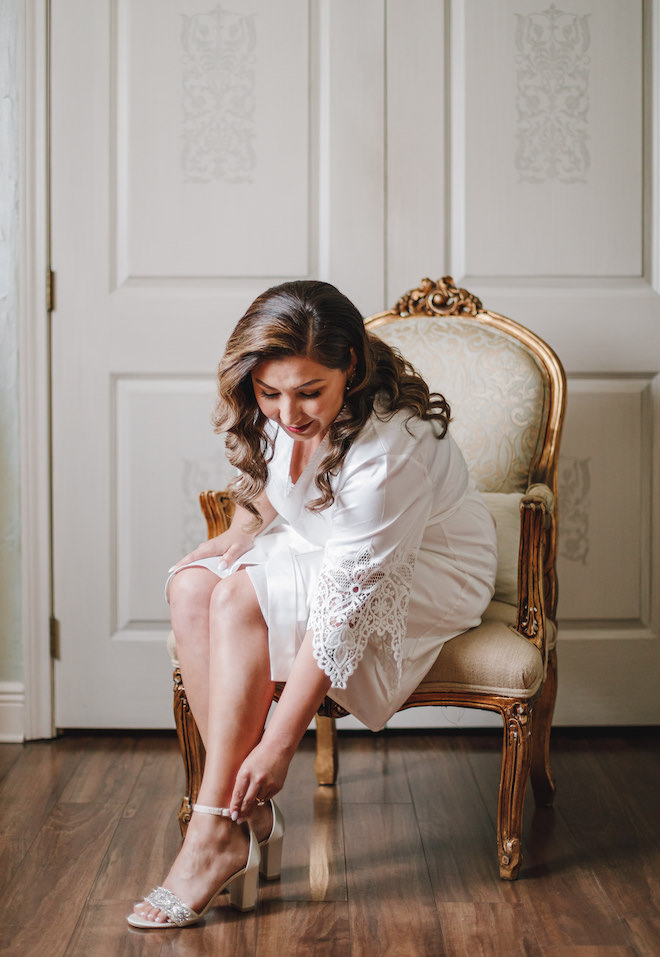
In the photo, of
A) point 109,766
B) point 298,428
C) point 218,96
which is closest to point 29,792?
point 109,766

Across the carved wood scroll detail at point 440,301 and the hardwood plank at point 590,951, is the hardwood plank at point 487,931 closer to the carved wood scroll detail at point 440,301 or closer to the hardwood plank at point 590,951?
the hardwood plank at point 590,951

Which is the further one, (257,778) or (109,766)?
(109,766)

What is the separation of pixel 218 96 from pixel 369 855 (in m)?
1.74

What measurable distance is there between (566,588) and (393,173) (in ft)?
3.67

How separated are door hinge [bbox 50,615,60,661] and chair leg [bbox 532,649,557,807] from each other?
1199 mm

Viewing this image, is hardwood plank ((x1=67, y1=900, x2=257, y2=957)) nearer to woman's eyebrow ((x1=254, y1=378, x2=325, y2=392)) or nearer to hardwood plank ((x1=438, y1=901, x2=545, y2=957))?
hardwood plank ((x1=438, y1=901, x2=545, y2=957))

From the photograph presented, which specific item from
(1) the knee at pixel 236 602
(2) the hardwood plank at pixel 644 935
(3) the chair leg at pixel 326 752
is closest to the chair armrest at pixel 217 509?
(1) the knee at pixel 236 602

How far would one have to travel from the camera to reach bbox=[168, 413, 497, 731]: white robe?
1385 millimetres

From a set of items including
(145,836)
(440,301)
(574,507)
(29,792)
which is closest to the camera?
(145,836)

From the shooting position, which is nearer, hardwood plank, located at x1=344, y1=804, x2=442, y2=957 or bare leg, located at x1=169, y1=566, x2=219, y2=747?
hardwood plank, located at x1=344, y1=804, x2=442, y2=957

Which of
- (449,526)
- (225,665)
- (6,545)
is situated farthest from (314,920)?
(6,545)

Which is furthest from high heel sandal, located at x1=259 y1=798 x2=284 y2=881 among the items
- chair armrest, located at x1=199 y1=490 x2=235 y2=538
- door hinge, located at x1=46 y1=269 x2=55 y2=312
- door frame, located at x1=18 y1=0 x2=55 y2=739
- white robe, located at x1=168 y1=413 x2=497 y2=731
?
door hinge, located at x1=46 y1=269 x2=55 y2=312

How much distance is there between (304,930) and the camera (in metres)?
1.37

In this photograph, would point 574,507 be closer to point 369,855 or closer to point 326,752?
point 326,752
